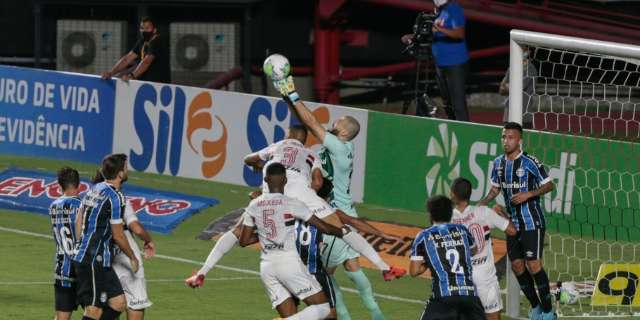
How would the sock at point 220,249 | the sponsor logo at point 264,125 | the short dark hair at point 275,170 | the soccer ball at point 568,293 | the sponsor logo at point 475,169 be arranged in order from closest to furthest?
the short dark hair at point 275,170
the sock at point 220,249
the soccer ball at point 568,293
the sponsor logo at point 475,169
the sponsor logo at point 264,125

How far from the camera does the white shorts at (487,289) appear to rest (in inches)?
559

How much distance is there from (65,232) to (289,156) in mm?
2211

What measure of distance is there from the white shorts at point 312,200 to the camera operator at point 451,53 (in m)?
8.16

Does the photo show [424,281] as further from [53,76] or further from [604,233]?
[53,76]

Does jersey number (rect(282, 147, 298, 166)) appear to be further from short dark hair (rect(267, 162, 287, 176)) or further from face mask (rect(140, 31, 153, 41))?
face mask (rect(140, 31, 153, 41))

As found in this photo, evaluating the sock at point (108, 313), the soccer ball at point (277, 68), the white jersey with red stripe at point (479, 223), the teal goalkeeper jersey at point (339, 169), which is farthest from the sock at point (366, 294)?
the sock at point (108, 313)

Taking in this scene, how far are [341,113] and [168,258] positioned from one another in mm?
3706

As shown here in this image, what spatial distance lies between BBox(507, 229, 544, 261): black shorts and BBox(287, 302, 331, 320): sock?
3.22 metres

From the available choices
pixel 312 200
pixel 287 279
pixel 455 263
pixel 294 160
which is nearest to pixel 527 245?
pixel 294 160

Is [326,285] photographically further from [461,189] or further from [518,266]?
[518,266]

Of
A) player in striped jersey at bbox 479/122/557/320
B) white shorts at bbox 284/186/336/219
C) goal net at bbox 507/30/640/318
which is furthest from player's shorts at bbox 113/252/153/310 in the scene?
goal net at bbox 507/30/640/318

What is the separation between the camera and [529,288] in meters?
15.7

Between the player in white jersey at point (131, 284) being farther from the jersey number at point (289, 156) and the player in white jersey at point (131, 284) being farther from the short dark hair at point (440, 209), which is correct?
the short dark hair at point (440, 209)

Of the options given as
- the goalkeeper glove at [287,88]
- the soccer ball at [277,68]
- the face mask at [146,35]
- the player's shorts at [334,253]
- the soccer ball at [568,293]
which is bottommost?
the soccer ball at [568,293]
